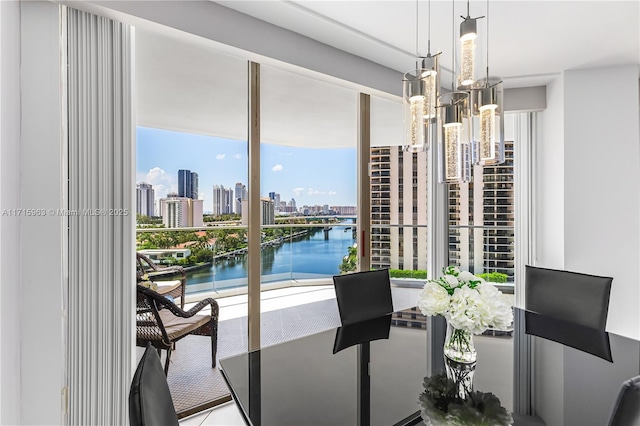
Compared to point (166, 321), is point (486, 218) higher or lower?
higher

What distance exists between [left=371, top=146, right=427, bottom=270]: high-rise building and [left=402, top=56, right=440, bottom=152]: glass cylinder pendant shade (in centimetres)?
173

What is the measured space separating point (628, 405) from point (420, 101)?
1.16m

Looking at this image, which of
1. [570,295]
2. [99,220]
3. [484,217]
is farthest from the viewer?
[484,217]

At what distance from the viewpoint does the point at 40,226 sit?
165cm

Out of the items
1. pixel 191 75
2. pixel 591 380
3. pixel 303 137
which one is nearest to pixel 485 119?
pixel 591 380

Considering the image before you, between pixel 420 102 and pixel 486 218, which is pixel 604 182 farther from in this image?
pixel 420 102

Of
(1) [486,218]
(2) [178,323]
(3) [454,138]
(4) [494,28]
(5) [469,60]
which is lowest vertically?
(2) [178,323]

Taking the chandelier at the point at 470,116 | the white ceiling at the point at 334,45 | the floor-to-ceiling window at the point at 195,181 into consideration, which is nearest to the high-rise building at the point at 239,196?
the floor-to-ceiling window at the point at 195,181

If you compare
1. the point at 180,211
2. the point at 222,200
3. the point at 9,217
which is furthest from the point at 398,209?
the point at 9,217

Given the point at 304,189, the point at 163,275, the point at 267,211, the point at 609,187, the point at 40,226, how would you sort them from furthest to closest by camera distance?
the point at 609,187
the point at 304,189
the point at 267,211
the point at 163,275
the point at 40,226

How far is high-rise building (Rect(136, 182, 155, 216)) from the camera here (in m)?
2.10

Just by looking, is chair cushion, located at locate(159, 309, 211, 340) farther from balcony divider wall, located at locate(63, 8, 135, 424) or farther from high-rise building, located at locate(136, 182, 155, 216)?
high-rise building, located at locate(136, 182, 155, 216)

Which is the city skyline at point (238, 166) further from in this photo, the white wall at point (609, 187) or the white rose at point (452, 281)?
the white wall at point (609, 187)

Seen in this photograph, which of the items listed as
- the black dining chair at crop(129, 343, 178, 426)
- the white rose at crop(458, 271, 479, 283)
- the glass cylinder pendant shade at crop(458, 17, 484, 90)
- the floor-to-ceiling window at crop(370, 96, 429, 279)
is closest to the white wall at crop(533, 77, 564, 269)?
the floor-to-ceiling window at crop(370, 96, 429, 279)
